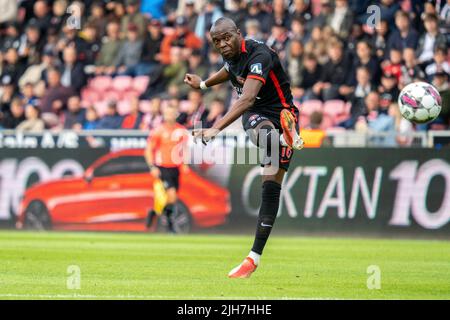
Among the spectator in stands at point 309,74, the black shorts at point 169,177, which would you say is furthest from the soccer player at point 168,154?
the spectator in stands at point 309,74

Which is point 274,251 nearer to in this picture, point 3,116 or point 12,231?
point 12,231

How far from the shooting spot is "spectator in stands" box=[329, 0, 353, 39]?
22859 mm

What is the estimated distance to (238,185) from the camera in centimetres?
2075

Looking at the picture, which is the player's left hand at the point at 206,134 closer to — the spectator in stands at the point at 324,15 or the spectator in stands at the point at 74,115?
the spectator in stands at the point at 324,15

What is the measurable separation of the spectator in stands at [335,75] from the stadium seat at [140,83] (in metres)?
4.78

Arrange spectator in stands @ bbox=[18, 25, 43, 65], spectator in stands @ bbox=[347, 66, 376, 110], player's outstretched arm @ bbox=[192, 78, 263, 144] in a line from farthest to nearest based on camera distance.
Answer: spectator in stands @ bbox=[18, 25, 43, 65] < spectator in stands @ bbox=[347, 66, 376, 110] < player's outstretched arm @ bbox=[192, 78, 263, 144]

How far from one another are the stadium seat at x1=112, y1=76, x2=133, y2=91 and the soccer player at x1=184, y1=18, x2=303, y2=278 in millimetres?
13815

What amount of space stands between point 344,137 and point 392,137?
3.01 feet

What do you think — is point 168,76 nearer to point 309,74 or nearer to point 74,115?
point 74,115

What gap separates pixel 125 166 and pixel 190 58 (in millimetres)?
3881

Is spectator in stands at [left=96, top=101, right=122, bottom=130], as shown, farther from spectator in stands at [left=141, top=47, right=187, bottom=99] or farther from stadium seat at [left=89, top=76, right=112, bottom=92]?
stadium seat at [left=89, top=76, right=112, bottom=92]

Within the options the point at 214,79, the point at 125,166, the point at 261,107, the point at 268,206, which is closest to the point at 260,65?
the point at 261,107

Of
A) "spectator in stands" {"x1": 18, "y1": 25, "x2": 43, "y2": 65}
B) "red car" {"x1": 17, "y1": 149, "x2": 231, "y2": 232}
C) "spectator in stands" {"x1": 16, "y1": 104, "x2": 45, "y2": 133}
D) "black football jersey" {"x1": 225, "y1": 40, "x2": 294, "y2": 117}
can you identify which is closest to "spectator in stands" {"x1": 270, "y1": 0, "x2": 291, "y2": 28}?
"red car" {"x1": 17, "y1": 149, "x2": 231, "y2": 232}

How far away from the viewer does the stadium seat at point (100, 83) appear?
84.7ft
